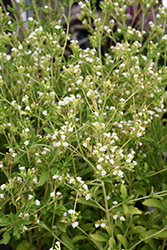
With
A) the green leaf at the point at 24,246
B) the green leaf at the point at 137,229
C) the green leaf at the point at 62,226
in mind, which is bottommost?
the green leaf at the point at 137,229

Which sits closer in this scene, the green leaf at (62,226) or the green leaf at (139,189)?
the green leaf at (62,226)

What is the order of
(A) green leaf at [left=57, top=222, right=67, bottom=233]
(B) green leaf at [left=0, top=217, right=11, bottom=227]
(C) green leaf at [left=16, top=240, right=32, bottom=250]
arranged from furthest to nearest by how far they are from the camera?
1. (C) green leaf at [left=16, top=240, right=32, bottom=250]
2. (A) green leaf at [left=57, top=222, right=67, bottom=233]
3. (B) green leaf at [left=0, top=217, right=11, bottom=227]

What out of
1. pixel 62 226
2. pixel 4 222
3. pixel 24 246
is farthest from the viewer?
pixel 24 246

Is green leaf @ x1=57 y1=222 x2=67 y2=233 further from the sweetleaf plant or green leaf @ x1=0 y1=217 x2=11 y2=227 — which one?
green leaf @ x1=0 y1=217 x2=11 y2=227

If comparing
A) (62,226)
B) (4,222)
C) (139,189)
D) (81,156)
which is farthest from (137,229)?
(4,222)

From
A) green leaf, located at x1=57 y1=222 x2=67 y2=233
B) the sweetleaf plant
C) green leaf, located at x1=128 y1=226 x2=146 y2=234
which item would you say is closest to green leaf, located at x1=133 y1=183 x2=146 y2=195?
the sweetleaf plant

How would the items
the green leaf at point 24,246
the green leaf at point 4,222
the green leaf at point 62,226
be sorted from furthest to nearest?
the green leaf at point 24,246, the green leaf at point 62,226, the green leaf at point 4,222

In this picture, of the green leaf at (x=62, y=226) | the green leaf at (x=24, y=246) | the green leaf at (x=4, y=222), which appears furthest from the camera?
the green leaf at (x=24, y=246)

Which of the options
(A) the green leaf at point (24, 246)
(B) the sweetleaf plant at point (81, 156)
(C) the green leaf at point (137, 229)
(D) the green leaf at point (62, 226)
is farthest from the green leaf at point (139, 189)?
(A) the green leaf at point (24, 246)

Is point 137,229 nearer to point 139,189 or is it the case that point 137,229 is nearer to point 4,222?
point 139,189

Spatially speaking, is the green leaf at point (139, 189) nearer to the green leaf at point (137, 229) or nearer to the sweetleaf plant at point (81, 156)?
the sweetleaf plant at point (81, 156)

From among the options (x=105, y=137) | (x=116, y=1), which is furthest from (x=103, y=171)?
(x=116, y=1)
